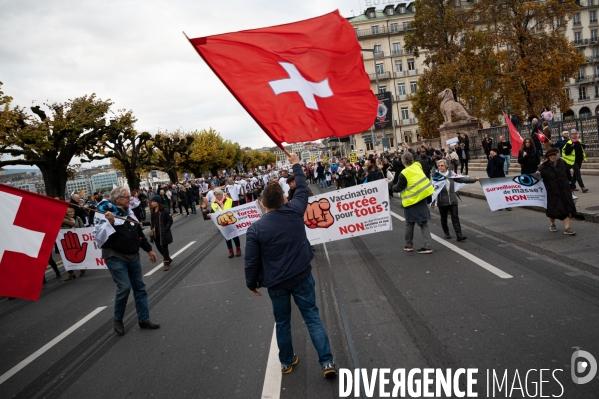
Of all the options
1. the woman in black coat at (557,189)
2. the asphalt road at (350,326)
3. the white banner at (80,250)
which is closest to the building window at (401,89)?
the asphalt road at (350,326)

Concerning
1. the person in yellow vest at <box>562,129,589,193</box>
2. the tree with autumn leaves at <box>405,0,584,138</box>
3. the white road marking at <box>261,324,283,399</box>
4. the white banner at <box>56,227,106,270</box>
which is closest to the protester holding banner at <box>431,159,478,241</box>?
the person in yellow vest at <box>562,129,589,193</box>

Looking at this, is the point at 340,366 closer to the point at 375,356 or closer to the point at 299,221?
the point at 375,356

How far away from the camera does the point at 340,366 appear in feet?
13.5

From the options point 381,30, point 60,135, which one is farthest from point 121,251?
point 381,30

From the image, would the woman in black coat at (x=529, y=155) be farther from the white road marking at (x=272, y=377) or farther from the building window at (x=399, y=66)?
the building window at (x=399, y=66)

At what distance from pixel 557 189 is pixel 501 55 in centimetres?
2862

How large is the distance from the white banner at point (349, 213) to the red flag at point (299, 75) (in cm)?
367

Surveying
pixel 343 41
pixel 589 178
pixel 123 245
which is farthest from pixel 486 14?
pixel 123 245

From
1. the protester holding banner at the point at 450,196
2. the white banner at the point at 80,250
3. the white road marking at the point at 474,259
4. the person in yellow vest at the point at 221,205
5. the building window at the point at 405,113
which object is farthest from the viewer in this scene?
the building window at the point at 405,113

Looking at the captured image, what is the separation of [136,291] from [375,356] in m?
3.41

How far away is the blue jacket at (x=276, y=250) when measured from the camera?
385cm

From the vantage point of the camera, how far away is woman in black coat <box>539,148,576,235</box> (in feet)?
26.1

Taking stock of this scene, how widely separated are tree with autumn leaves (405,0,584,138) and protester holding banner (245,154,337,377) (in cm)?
3292

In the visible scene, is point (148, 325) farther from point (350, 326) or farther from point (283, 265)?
point (283, 265)
